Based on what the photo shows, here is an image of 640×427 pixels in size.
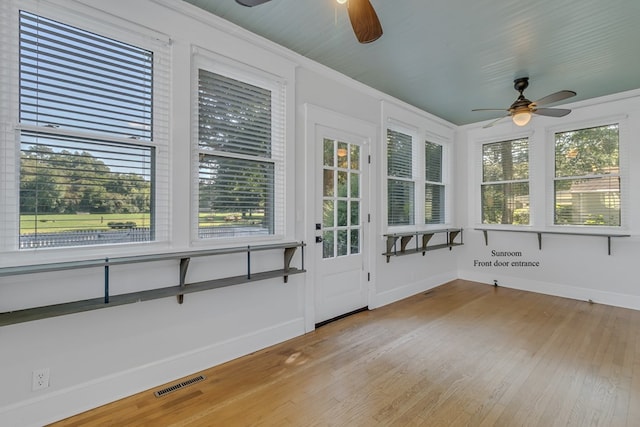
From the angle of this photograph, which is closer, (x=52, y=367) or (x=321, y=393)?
(x=52, y=367)

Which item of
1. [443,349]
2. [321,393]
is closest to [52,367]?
[321,393]

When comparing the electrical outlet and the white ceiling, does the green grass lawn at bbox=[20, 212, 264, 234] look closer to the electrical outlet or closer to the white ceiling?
the electrical outlet

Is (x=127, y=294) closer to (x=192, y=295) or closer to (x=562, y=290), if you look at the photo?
(x=192, y=295)

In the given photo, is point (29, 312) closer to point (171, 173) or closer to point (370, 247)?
point (171, 173)

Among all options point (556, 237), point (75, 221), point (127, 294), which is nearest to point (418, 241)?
point (556, 237)

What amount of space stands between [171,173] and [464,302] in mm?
3937

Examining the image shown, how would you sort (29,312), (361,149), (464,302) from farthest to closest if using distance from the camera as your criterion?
1. (464,302)
2. (361,149)
3. (29,312)

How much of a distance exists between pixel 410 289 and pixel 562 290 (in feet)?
7.26

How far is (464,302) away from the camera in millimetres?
4238

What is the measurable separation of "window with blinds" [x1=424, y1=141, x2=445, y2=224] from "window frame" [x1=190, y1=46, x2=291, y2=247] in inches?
109

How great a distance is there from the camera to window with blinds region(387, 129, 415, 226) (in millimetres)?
4258

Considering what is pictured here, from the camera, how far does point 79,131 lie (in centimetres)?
196

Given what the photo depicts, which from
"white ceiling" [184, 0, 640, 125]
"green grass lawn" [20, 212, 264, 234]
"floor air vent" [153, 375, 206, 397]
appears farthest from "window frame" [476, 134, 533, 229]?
"floor air vent" [153, 375, 206, 397]

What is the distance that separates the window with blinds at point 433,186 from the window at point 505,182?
77 centimetres
